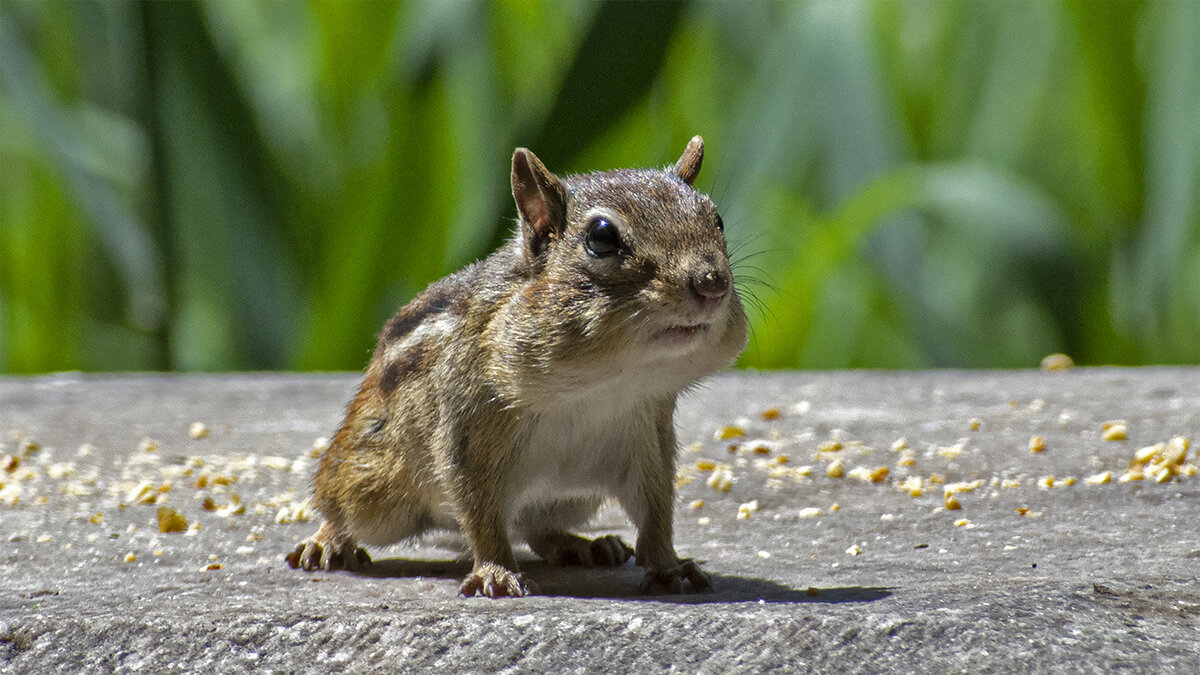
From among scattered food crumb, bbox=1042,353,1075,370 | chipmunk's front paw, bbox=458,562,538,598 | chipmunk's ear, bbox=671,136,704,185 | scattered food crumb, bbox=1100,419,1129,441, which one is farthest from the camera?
scattered food crumb, bbox=1042,353,1075,370

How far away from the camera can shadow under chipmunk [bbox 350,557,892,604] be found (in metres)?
2.14

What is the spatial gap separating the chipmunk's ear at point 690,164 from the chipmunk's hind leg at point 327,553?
0.85 metres

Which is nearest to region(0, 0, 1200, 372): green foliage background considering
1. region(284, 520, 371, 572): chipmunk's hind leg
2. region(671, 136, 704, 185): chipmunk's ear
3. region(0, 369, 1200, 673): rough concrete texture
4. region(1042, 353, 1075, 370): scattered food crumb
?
region(1042, 353, 1075, 370): scattered food crumb

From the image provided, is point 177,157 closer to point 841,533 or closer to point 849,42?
point 849,42

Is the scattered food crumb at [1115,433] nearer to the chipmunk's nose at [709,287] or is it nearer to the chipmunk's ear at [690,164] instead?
the chipmunk's ear at [690,164]

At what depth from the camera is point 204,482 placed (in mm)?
3393

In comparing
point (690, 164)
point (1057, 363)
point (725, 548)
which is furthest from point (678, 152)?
point (690, 164)

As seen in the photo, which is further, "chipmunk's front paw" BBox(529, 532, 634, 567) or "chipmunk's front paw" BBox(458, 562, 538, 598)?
"chipmunk's front paw" BBox(529, 532, 634, 567)

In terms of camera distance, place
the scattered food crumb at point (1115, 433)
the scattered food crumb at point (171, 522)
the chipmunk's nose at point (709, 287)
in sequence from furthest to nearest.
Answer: the scattered food crumb at point (1115, 433), the scattered food crumb at point (171, 522), the chipmunk's nose at point (709, 287)

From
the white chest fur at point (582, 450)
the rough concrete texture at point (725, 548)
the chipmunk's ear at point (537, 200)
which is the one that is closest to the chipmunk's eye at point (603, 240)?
the chipmunk's ear at point (537, 200)

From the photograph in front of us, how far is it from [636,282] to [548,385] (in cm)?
20

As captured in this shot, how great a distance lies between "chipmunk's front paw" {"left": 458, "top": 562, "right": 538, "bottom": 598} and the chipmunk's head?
35 centimetres

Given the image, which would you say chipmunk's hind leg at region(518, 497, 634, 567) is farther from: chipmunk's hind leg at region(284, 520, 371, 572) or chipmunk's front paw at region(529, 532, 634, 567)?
chipmunk's hind leg at region(284, 520, 371, 572)

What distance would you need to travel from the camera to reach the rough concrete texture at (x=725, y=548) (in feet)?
6.15
